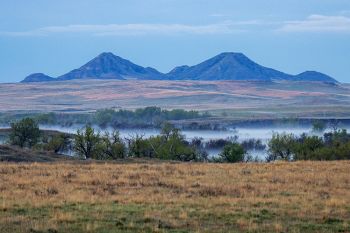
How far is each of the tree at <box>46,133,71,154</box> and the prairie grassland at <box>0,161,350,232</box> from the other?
41.8 metres

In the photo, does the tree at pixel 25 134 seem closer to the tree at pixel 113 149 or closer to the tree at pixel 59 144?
the tree at pixel 59 144

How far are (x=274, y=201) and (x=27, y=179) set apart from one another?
1128 cm

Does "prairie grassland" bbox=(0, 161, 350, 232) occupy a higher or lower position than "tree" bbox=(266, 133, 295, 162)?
higher

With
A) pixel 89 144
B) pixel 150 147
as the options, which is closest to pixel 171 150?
pixel 150 147

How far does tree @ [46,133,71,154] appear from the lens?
76812 mm

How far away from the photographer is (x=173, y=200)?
22281 millimetres

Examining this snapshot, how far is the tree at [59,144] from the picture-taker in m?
76.8

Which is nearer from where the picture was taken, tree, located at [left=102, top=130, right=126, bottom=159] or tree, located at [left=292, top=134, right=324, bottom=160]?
tree, located at [left=102, top=130, right=126, bottom=159]

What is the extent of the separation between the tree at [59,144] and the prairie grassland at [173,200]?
41790 mm

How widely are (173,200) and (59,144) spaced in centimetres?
5713

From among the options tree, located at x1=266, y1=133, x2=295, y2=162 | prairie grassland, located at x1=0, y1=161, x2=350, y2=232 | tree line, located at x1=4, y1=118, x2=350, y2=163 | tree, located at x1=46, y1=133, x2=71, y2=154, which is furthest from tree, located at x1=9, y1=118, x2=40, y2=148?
prairie grassland, located at x1=0, y1=161, x2=350, y2=232

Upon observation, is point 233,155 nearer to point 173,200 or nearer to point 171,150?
point 171,150

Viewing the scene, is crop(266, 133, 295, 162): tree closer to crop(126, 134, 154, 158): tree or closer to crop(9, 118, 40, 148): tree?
crop(126, 134, 154, 158): tree

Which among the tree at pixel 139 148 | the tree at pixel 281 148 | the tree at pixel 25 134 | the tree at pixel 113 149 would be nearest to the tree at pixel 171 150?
the tree at pixel 139 148
